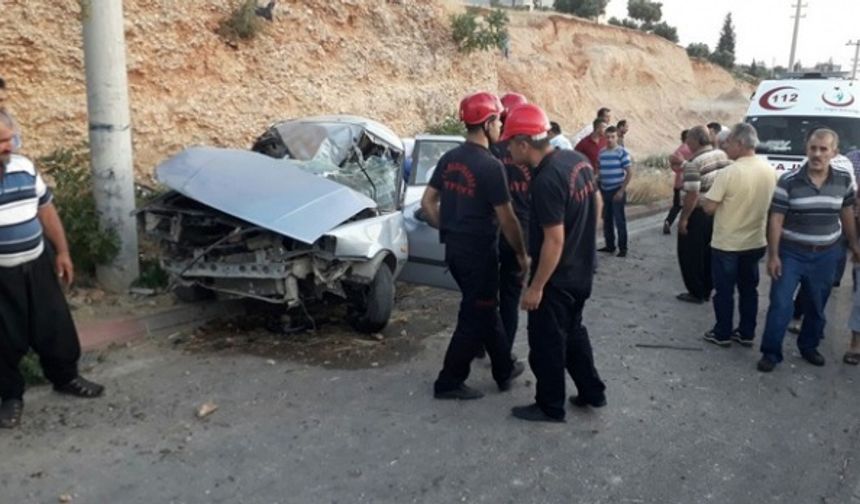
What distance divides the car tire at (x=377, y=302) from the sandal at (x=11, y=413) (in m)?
2.39

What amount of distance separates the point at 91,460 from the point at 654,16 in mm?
48458

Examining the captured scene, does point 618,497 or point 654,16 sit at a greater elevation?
point 654,16

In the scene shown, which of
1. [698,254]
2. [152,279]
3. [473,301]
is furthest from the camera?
[698,254]

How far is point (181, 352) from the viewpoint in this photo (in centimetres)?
548

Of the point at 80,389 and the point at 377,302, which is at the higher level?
the point at 377,302

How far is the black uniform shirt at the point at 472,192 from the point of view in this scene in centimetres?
427

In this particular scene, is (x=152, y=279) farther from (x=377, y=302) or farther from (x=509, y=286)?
(x=509, y=286)

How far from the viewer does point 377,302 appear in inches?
224

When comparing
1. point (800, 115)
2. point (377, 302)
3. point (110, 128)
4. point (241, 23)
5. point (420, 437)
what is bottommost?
point (420, 437)

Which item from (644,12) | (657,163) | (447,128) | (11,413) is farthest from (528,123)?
(644,12)

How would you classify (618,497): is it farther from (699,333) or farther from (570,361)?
(699,333)

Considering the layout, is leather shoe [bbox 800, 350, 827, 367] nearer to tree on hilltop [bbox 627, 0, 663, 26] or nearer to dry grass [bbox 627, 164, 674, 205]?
dry grass [bbox 627, 164, 674, 205]

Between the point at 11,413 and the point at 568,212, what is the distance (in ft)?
10.7

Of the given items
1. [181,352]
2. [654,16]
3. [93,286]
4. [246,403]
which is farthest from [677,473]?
[654,16]
